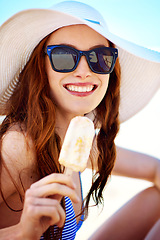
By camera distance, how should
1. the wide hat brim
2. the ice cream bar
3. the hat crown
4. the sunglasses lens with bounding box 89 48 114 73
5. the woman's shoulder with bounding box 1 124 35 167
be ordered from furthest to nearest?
the hat crown
the sunglasses lens with bounding box 89 48 114 73
the wide hat brim
the woman's shoulder with bounding box 1 124 35 167
the ice cream bar

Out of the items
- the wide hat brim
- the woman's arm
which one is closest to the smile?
the wide hat brim

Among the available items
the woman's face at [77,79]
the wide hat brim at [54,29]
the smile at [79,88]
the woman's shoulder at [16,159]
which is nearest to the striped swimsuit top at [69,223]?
the woman's shoulder at [16,159]

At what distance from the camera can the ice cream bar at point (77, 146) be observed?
4.75 feet

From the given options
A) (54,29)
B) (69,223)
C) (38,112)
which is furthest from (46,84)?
(69,223)

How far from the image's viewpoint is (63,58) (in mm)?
2051

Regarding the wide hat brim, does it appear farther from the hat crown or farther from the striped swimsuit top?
the striped swimsuit top

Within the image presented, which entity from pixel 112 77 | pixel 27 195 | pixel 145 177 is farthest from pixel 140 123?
pixel 27 195

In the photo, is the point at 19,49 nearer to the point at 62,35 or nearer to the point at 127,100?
the point at 62,35

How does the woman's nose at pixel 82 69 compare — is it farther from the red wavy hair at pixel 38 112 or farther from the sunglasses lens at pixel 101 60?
the red wavy hair at pixel 38 112

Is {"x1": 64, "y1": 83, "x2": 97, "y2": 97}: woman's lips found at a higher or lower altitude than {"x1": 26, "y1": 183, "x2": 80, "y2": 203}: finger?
higher

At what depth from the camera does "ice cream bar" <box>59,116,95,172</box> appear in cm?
145

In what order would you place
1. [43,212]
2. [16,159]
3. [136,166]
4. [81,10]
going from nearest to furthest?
[43,212] → [16,159] → [81,10] → [136,166]

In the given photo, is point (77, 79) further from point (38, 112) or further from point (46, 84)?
point (38, 112)

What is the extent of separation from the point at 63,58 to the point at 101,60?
12.0 inches
